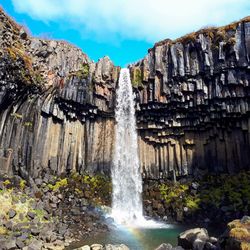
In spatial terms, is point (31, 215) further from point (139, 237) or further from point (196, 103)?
point (196, 103)

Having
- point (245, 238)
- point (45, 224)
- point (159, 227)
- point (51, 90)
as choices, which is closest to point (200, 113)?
point (159, 227)

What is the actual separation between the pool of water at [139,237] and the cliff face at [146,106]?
28.3 feet

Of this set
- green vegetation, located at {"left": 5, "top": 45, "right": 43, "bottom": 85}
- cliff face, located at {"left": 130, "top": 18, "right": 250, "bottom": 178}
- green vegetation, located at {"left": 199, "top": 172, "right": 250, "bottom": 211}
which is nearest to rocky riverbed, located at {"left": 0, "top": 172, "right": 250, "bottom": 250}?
green vegetation, located at {"left": 199, "top": 172, "right": 250, "bottom": 211}

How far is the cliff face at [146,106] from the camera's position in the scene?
2481 cm

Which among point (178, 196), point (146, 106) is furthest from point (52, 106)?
point (178, 196)

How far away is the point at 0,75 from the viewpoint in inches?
851

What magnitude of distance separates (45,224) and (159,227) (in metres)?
8.05

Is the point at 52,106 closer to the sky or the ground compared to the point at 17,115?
closer to the sky

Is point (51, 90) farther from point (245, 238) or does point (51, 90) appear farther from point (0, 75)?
point (245, 238)

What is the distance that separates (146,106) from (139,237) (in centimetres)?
1351

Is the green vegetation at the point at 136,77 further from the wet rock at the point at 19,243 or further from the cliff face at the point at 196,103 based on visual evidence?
the wet rock at the point at 19,243

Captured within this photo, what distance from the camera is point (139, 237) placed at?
17797 millimetres

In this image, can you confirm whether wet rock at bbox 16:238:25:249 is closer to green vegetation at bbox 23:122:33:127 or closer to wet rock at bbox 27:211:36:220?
wet rock at bbox 27:211:36:220

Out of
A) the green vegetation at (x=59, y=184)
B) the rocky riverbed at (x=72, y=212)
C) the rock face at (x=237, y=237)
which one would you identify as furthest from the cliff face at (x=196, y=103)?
the rock face at (x=237, y=237)
